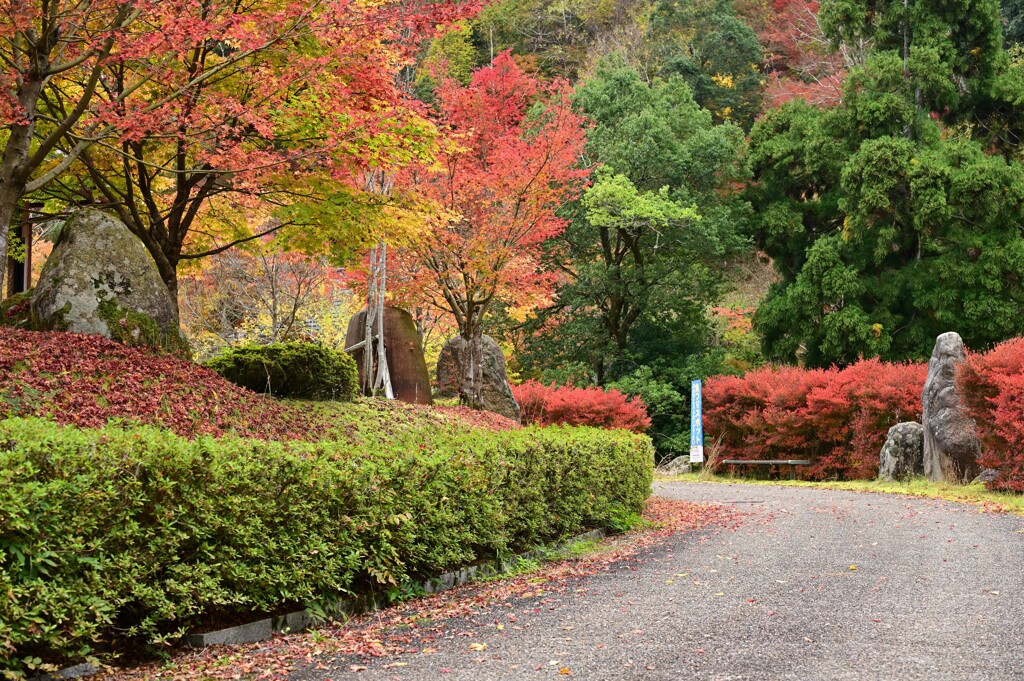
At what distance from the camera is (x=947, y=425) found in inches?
587

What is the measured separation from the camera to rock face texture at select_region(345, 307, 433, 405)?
15008 mm

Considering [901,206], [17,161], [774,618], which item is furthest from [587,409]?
[774,618]

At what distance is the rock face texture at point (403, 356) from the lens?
15008 mm

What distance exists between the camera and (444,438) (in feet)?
24.6

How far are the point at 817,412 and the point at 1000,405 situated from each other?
215 inches

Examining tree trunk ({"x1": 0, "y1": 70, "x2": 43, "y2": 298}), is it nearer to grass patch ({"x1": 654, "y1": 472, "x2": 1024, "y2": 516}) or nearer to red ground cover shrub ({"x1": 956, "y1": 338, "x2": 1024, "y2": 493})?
grass patch ({"x1": 654, "y1": 472, "x2": 1024, "y2": 516})

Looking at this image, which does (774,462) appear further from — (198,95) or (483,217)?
(198,95)

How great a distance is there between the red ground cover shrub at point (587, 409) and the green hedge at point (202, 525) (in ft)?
38.8

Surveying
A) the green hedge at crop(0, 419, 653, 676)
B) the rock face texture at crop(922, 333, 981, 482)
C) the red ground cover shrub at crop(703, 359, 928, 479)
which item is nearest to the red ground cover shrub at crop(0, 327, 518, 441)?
the green hedge at crop(0, 419, 653, 676)

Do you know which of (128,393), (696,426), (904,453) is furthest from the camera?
(696,426)

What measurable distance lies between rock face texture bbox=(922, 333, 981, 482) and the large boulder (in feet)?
39.9

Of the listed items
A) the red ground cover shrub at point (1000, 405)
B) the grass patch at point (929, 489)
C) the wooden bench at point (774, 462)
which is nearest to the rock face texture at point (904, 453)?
the grass patch at point (929, 489)

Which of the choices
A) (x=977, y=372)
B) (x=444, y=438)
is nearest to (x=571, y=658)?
(x=444, y=438)

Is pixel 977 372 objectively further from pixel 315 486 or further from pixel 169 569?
pixel 169 569
